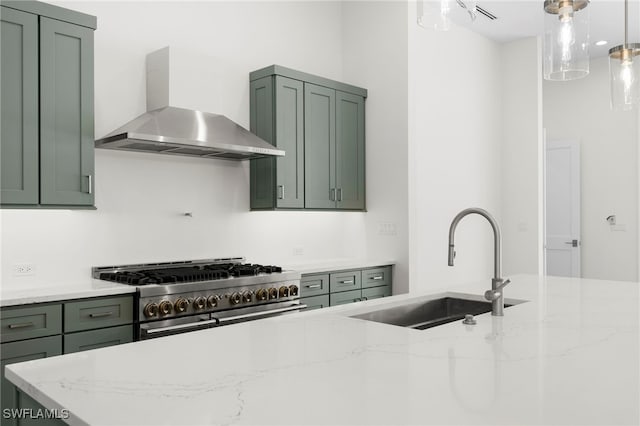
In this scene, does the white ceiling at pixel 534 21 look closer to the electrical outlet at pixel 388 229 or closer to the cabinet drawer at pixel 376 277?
the electrical outlet at pixel 388 229

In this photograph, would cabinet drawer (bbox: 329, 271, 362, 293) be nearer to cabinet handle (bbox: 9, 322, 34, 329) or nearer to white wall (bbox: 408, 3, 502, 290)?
white wall (bbox: 408, 3, 502, 290)

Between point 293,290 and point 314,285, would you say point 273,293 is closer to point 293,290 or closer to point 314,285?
point 293,290

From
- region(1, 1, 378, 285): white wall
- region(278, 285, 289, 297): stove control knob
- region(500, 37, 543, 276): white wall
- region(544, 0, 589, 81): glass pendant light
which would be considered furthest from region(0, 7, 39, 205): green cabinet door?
region(500, 37, 543, 276): white wall

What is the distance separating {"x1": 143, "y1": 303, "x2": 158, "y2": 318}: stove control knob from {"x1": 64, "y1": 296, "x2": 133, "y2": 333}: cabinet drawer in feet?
0.27

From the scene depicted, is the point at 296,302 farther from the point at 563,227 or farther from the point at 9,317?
the point at 563,227

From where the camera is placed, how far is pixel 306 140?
4352mm

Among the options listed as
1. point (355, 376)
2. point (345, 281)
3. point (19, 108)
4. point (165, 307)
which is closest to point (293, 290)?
point (345, 281)

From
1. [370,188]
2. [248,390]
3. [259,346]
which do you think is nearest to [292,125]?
[370,188]

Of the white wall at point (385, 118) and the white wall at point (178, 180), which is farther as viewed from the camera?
the white wall at point (385, 118)

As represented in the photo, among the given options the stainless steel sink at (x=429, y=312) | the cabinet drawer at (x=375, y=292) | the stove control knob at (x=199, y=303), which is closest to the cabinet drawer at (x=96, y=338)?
the stove control knob at (x=199, y=303)

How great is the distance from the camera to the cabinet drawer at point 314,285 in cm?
395

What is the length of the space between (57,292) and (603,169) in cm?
605

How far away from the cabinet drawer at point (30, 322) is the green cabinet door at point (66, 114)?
0.61 metres

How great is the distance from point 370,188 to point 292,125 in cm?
105
